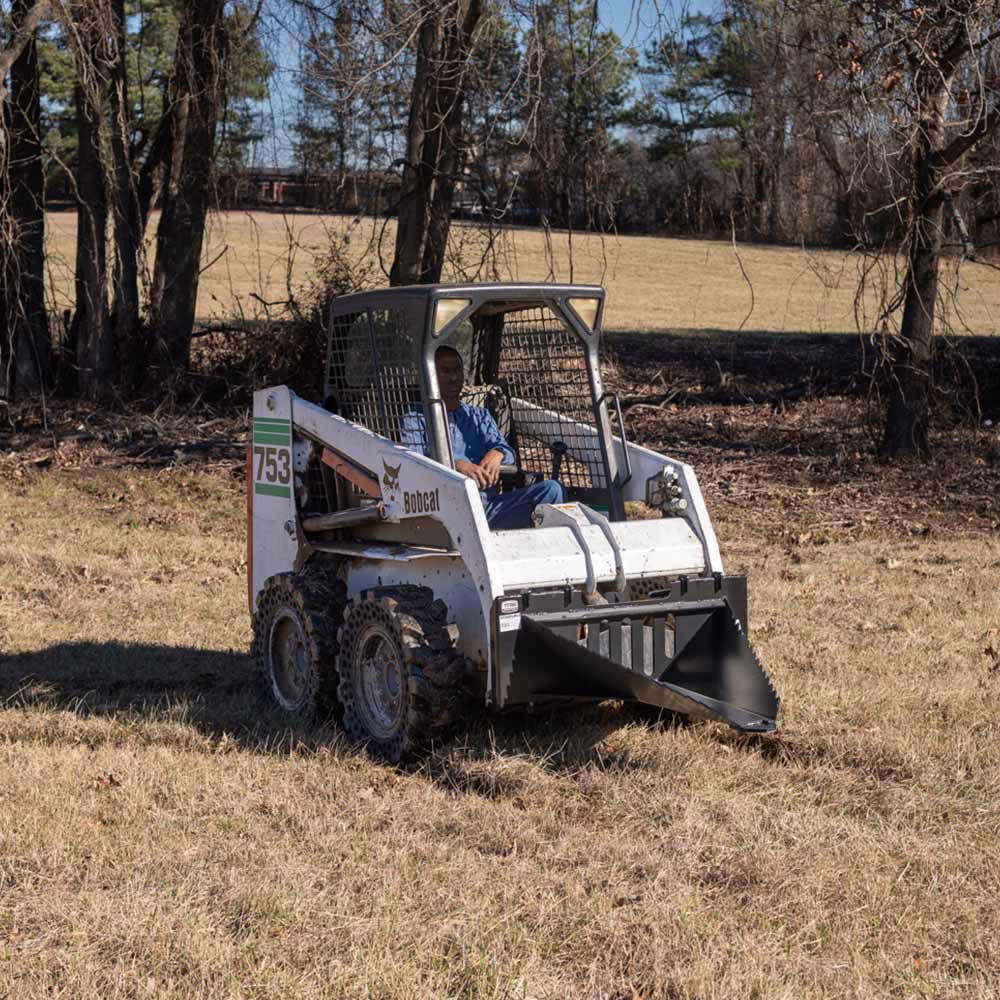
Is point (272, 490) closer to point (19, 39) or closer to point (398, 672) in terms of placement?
point (398, 672)

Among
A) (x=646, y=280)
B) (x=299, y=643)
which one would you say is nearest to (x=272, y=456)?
(x=299, y=643)

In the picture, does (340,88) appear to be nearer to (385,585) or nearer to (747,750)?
(385,585)

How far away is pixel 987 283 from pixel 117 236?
2492 cm

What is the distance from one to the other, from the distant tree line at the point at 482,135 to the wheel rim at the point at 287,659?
4231mm

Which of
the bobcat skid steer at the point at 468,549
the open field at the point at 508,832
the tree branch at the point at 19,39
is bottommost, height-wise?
the open field at the point at 508,832

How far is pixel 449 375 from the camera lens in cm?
645

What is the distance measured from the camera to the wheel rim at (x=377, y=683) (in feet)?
19.4

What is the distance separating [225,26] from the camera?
46.0 ft

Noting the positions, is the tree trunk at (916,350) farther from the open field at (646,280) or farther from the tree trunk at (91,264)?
the tree trunk at (91,264)

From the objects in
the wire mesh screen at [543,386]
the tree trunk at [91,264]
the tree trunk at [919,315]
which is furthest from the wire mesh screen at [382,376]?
the tree trunk at [91,264]

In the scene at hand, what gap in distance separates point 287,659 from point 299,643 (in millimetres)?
246

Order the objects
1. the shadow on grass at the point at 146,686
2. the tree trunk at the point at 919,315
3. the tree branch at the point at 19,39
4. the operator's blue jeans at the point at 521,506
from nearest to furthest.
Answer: the operator's blue jeans at the point at 521,506 → the shadow on grass at the point at 146,686 → the tree branch at the point at 19,39 → the tree trunk at the point at 919,315

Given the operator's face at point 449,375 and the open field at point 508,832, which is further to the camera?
the operator's face at point 449,375

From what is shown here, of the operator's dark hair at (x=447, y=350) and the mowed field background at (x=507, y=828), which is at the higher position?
the operator's dark hair at (x=447, y=350)
